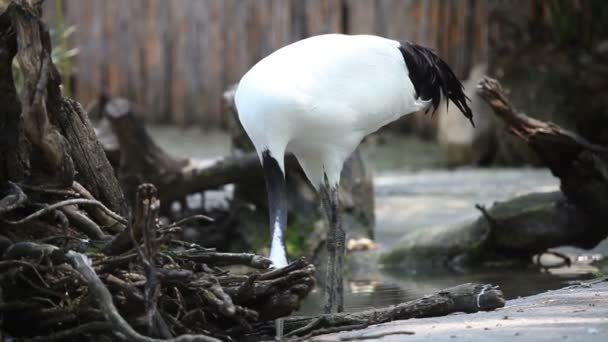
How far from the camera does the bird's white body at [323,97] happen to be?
19.1 ft

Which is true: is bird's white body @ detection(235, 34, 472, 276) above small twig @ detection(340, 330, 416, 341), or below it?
above

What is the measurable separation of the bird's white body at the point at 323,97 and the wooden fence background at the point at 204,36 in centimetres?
667

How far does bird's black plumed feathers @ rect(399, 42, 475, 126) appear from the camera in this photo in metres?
6.65

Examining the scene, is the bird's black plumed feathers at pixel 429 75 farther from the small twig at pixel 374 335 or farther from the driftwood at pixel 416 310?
the small twig at pixel 374 335

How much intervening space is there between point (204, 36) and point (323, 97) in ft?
28.3

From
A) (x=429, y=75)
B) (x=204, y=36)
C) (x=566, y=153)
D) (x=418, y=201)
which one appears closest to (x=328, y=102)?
(x=429, y=75)

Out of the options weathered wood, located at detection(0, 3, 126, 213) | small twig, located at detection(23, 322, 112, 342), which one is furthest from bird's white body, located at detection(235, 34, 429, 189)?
small twig, located at detection(23, 322, 112, 342)

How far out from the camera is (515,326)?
446cm

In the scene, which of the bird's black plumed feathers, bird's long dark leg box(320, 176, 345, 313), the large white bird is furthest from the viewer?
the bird's black plumed feathers


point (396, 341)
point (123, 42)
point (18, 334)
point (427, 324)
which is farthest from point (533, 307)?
point (123, 42)

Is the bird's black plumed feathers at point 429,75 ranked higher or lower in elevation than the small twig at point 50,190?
higher

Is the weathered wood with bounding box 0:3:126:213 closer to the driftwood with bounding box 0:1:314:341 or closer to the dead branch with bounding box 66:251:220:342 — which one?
the driftwood with bounding box 0:1:314:341

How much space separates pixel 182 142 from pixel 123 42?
1.67 meters

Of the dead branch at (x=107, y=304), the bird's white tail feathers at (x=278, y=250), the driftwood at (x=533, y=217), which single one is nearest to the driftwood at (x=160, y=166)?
the driftwood at (x=533, y=217)
